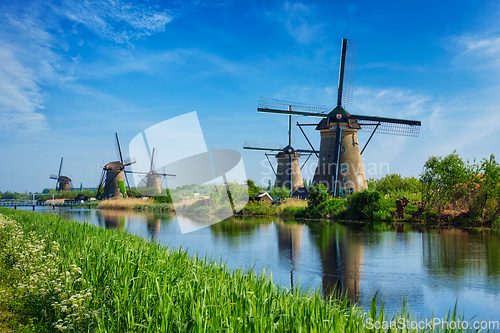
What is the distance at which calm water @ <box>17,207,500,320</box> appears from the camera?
18.9 ft

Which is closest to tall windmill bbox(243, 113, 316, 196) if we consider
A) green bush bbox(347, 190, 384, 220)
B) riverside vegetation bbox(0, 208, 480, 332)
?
green bush bbox(347, 190, 384, 220)

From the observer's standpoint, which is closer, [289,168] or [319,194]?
[319,194]

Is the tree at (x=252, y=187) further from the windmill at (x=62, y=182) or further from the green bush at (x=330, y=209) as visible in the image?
the windmill at (x=62, y=182)

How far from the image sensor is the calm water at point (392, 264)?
575 cm

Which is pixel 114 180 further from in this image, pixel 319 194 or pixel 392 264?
pixel 392 264

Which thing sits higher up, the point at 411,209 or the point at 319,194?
the point at 319,194

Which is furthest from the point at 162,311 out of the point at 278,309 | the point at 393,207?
the point at 393,207

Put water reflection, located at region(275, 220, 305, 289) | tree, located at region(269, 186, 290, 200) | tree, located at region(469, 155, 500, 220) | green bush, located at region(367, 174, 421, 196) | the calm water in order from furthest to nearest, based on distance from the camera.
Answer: tree, located at region(269, 186, 290, 200), green bush, located at region(367, 174, 421, 196), tree, located at region(469, 155, 500, 220), water reflection, located at region(275, 220, 305, 289), the calm water

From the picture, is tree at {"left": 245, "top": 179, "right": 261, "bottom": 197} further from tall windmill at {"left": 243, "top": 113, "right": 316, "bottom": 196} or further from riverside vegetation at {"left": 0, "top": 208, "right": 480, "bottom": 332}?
riverside vegetation at {"left": 0, "top": 208, "right": 480, "bottom": 332}

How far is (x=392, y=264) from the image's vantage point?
848 cm

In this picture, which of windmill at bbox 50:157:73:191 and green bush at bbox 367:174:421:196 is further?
windmill at bbox 50:157:73:191

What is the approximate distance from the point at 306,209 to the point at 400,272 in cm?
1607

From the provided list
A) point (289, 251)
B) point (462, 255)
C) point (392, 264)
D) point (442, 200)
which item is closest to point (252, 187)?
point (442, 200)

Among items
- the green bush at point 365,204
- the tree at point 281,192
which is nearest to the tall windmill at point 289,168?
the tree at point 281,192
